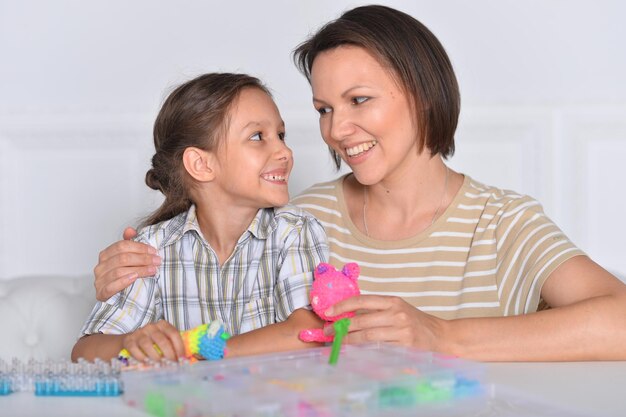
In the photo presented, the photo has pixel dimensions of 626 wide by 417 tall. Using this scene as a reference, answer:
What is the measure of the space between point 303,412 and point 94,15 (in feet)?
7.33

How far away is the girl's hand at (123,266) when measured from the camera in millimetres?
1862

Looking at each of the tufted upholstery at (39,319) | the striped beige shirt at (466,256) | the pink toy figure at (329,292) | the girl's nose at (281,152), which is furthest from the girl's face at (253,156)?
the tufted upholstery at (39,319)

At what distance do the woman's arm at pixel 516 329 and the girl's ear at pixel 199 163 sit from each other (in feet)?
1.70

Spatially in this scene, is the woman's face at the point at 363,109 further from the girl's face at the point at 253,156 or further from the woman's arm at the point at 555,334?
the woman's arm at the point at 555,334

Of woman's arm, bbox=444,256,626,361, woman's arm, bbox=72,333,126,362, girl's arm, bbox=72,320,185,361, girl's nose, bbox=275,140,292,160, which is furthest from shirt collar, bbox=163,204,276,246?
woman's arm, bbox=444,256,626,361

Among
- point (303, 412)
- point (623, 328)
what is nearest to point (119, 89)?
point (623, 328)

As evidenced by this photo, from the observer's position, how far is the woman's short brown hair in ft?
6.57

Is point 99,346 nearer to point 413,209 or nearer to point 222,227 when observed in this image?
point 222,227

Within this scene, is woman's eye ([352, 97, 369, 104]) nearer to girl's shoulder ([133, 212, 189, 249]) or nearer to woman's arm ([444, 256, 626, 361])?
girl's shoulder ([133, 212, 189, 249])

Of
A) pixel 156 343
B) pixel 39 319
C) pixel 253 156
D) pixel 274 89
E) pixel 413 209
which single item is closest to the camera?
pixel 156 343

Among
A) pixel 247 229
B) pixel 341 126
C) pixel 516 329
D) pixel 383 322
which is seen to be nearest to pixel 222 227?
pixel 247 229

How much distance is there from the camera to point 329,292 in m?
1.66

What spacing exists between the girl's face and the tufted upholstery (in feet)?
1.81

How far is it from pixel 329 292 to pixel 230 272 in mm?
369
